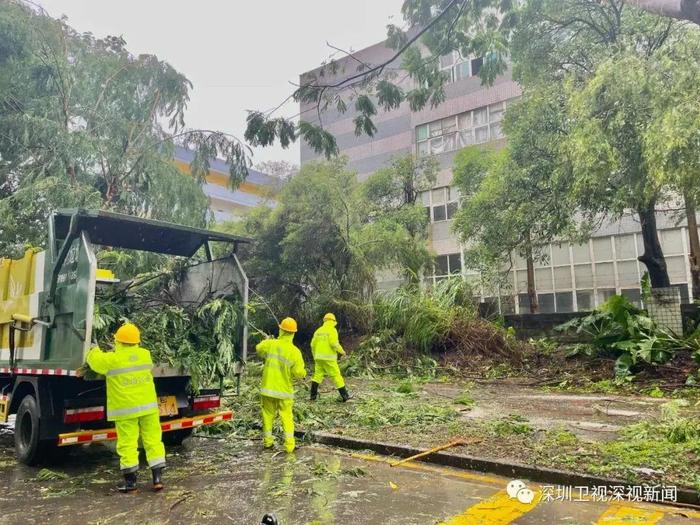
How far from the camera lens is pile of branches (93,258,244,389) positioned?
19.9 feet

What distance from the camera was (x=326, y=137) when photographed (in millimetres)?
6738

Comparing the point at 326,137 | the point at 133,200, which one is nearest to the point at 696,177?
the point at 326,137

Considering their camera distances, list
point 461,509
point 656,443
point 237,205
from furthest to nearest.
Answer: point 237,205 → point 656,443 → point 461,509

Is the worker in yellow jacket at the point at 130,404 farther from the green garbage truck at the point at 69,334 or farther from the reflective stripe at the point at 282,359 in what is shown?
the reflective stripe at the point at 282,359

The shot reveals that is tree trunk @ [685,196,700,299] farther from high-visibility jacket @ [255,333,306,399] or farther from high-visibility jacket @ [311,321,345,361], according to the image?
high-visibility jacket @ [255,333,306,399]

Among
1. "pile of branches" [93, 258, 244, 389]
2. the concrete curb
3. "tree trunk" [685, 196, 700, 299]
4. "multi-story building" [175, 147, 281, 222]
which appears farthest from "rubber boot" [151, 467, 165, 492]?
"multi-story building" [175, 147, 281, 222]

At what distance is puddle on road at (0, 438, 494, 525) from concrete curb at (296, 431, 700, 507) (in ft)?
1.29

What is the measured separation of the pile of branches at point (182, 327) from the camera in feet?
19.9

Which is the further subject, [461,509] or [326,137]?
[326,137]

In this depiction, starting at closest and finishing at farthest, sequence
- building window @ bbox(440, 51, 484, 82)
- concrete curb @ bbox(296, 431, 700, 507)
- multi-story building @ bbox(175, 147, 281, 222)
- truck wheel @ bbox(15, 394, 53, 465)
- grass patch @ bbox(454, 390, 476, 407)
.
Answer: concrete curb @ bbox(296, 431, 700, 507), truck wheel @ bbox(15, 394, 53, 465), grass patch @ bbox(454, 390, 476, 407), building window @ bbox(440, 51, 484, 82), multi-story building @ bbox(175, 147, 281, 222)

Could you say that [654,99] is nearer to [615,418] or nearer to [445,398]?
[615,418]

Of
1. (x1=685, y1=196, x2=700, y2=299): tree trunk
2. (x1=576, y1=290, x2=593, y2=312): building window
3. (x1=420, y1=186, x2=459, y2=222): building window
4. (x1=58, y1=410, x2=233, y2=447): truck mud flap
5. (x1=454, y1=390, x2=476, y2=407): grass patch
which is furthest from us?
(x1=420, y1=186, x2=459, y2=222): building window

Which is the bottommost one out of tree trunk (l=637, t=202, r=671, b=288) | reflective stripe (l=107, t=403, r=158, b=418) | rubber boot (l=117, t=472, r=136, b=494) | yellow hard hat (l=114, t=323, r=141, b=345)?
rubber boot (l=117, t=472, r=136, b=494)

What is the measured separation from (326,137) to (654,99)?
6250mm
